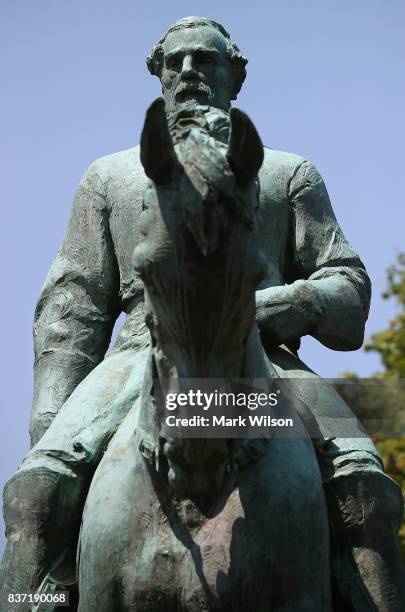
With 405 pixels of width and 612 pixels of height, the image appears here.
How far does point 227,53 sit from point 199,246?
2.85m

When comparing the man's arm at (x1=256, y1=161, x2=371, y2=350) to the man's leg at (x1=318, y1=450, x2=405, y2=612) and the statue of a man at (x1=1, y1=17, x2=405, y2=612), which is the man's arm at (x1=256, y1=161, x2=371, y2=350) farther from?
the man's leg at (x1=318, y1=450, x2=405, y2=612)

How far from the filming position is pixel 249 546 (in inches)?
223

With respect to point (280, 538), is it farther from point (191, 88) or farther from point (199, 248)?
point (191, 88)

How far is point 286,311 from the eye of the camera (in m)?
6.76

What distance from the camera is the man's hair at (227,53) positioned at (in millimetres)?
7605

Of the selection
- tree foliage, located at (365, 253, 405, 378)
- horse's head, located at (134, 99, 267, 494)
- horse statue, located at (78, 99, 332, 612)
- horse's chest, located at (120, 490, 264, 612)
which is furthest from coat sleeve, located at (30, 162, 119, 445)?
tree foliage, located at (365, 253, 405, 378)

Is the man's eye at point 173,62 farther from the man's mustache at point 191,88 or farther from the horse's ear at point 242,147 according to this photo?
the horse's ear at point 242,147

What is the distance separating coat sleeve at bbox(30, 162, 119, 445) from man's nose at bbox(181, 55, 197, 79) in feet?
2.24

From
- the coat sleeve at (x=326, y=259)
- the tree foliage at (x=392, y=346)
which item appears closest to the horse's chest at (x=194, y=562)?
the coat sleeve at (x=326, y=259)

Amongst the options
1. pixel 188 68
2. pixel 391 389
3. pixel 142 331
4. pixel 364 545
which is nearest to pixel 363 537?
pixel 364 545

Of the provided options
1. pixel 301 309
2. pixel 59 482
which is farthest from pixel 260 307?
pixel 59 482

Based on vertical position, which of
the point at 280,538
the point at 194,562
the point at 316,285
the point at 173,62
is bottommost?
the point at 194,562

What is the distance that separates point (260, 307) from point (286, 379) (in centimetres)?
42

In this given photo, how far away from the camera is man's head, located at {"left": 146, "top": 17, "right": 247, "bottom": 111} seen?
7.41m
